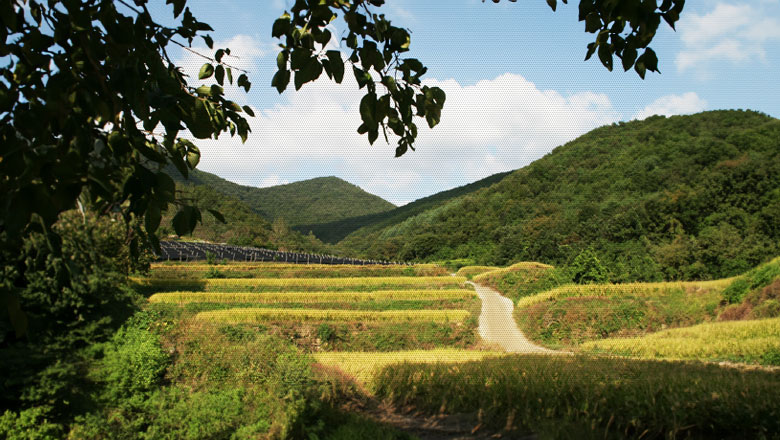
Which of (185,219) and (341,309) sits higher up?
(185,219)

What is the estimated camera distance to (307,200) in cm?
10094

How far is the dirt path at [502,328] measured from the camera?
1179 cm

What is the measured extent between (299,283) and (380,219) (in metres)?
65.2

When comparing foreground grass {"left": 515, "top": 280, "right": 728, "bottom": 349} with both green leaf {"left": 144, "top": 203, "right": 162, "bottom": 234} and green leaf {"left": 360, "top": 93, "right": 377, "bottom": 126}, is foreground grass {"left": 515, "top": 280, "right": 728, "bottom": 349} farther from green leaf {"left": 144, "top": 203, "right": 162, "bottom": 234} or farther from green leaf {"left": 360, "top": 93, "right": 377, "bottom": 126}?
green leaf {"left": 144, "top": 203, "right": 162, "bottom": 234}

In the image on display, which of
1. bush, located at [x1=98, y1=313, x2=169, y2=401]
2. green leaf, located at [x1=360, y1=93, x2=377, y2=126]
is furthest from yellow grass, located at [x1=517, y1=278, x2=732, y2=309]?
green leaf, located at [x1=360, y1=93, x2=377, y2=126]

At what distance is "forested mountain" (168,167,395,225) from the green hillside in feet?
12.4

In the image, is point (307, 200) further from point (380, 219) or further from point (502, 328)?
point (502, 328)

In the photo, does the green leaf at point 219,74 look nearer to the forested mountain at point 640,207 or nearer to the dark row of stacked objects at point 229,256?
the forested mountain at point 640,207

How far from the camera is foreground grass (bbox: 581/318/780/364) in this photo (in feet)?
25.1

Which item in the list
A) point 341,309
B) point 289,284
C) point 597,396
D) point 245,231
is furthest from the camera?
point 245,231

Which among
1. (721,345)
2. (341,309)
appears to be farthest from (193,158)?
(341,309)

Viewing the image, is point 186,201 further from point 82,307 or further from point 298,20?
point 82,307

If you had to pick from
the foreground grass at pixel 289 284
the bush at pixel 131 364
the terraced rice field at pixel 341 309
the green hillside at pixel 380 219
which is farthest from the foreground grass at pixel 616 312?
the green hillside at pixel 380 219

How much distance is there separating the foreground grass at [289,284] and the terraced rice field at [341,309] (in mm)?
47
